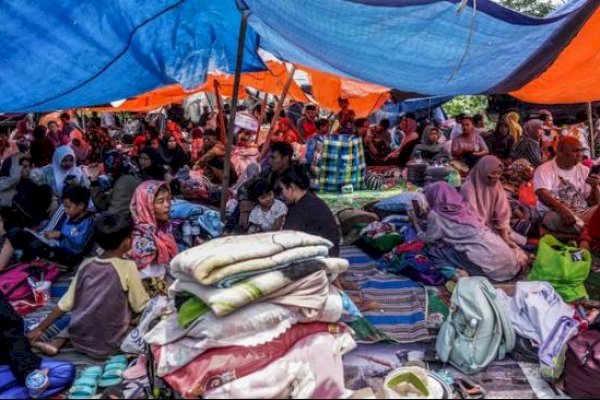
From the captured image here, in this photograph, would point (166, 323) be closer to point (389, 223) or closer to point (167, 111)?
point (389, 223)

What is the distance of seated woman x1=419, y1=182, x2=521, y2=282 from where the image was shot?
433 cm

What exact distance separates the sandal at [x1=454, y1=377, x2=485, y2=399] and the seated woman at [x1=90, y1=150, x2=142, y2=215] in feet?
8.92

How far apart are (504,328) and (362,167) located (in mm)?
3618

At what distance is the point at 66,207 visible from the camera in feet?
14.1

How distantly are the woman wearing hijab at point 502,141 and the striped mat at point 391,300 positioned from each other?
4.30 meters

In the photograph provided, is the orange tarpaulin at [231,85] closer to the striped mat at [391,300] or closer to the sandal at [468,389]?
the striped mat at [391,300]

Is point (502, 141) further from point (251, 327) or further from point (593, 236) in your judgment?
point (251, 327)

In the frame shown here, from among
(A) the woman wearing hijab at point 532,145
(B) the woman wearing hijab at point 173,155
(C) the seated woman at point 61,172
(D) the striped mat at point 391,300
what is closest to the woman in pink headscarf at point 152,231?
(D) the striped mat at point 391,300

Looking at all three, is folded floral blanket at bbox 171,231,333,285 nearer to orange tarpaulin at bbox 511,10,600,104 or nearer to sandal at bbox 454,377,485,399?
sandal at bbox 454,377,485,399

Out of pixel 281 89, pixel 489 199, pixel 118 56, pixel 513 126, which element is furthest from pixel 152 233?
pixel 513 126

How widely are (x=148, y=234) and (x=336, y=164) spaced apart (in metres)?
2.92

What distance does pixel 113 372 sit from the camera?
2854mm

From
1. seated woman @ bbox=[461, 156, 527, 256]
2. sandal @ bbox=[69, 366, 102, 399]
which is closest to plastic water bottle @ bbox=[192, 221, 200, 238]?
sandal @ bbox=[69, 366, 102, 399]

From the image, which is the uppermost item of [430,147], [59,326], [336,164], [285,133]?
[285,133]
